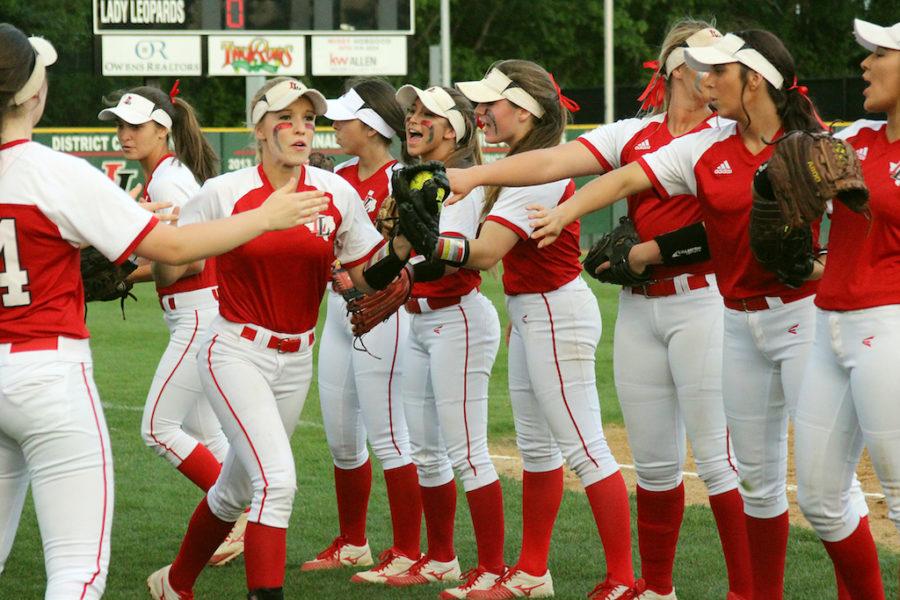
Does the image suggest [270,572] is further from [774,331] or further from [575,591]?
[774,331]

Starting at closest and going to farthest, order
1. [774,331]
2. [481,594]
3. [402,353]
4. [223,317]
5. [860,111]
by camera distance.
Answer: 1. [774,331]
2. [223,317]
3. [481,594]
4. [402,353]
5. [860,111]

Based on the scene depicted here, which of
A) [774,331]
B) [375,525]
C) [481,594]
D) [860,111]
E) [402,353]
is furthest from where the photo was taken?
[860,111]

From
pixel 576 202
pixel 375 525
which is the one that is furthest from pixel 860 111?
pixel 576 202

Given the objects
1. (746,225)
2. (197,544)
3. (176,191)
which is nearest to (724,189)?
(746,225)

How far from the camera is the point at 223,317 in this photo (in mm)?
5129

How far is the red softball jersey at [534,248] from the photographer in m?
5.55

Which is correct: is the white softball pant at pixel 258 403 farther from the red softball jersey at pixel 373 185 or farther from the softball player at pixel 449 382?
the red softball jersey at pixel 373 185

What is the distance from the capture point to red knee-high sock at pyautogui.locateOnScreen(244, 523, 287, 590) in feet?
16.0

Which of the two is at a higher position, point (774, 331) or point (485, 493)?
point (774, 331)

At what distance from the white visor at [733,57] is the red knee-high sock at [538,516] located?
2.07 metres

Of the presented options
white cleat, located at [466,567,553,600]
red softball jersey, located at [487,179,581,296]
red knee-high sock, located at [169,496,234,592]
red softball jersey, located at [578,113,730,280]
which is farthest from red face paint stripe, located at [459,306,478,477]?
red knee-high sock, located at [169,496,234,592]

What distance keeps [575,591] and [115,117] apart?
311cm

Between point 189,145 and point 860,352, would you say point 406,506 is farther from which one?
point 860,352

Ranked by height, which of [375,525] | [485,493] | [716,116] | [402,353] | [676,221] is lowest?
[375,525]
